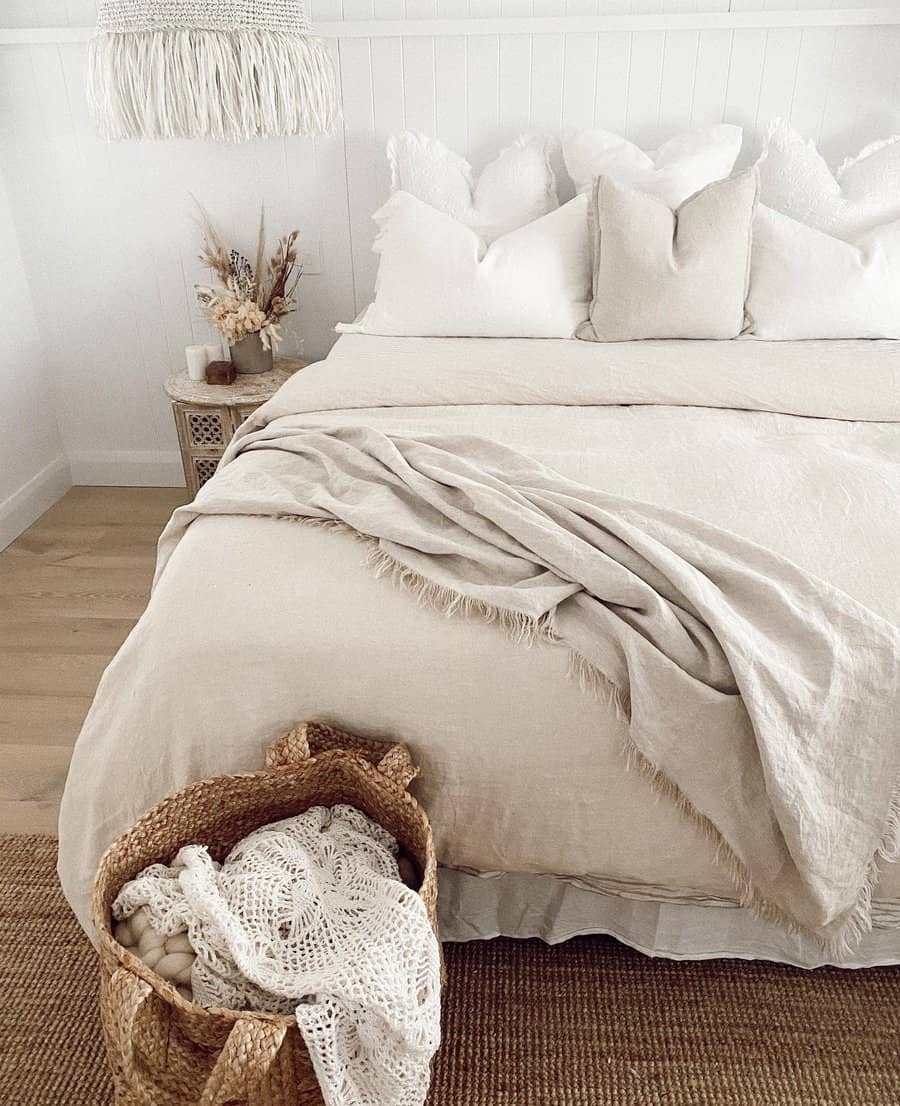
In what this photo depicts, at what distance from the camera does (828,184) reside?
244cm

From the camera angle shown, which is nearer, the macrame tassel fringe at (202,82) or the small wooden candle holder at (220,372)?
the macrame tassel fringe at (202,82)

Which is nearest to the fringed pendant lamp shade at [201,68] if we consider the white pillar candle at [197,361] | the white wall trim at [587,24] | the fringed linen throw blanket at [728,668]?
the white wall trim at [587,24]

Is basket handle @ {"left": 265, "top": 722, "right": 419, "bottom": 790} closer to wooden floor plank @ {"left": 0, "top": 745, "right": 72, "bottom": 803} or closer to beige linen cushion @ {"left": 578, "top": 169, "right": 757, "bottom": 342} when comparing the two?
wooden floor plank @ {"left": 0, "top": 745, "right": 72, "bottom": 803}

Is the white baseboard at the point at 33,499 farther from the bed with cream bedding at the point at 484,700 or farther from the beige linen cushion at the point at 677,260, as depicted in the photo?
the beige linen cushion at the point at 677,260

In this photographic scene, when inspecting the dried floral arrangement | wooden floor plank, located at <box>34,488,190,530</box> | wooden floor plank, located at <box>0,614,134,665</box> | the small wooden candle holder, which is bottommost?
wooden floor plank, located at <box>0,614,134,665</box>

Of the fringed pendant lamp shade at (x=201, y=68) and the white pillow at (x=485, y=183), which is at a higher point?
the fringed pendant lamp shade at (x=201, y=68)

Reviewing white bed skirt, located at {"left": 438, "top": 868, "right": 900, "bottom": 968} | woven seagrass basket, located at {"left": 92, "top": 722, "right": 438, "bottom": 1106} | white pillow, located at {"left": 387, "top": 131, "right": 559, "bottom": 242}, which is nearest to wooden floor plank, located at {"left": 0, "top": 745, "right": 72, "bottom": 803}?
woven seagrass basket, located at {"left": 92, "top": 722, "right": 438, "bottom": 1106}

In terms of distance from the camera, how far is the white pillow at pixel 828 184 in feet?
7.89

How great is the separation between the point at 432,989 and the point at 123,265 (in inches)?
104

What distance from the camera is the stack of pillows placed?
7.34 ft

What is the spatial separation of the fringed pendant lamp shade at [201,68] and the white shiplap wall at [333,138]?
2.23 ft

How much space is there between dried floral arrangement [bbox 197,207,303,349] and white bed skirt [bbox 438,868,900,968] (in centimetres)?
183

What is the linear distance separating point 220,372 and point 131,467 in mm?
771

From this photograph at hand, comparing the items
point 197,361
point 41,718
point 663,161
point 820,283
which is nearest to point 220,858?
point 41,718
